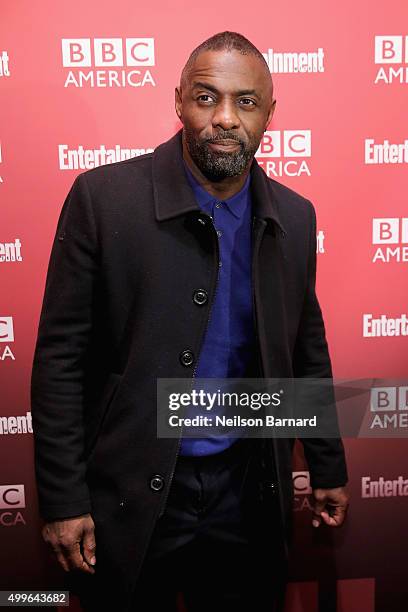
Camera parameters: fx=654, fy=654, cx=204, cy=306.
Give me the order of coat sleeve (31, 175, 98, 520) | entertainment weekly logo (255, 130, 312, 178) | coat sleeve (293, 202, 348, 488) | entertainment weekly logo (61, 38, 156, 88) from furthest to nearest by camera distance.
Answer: entertainment weekly logo (255, 130, 312, 178)
entertainment weekly logo (61, 38, 156, 88)
coat sleeve (293, 202, 348, 488)
coat sleeve (31, 175, 98, 520)

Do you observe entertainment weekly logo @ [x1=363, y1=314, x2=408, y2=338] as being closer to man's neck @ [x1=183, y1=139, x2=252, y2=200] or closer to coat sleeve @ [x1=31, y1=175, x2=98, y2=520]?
man's neck @ [x1=183, y1=139, x2=252, y2=200]

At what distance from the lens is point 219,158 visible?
4.42ft

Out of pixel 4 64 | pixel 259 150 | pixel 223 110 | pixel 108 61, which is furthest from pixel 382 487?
pixel 4 64

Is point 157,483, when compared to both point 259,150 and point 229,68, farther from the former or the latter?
point 259,150

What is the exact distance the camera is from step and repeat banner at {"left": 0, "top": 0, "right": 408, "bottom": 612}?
1.71m

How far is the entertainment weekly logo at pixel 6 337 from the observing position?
1853 millimetres

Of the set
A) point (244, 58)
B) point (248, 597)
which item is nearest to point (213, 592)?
point (248, 597)

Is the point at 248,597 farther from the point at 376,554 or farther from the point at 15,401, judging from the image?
the point at 15,401

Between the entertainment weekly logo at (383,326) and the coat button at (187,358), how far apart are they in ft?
2.61

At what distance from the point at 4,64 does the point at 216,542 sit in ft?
4.27

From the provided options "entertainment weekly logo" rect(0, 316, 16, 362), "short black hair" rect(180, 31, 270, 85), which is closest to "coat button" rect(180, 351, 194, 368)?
"short black hair" rect(180, 31, 270, 85)

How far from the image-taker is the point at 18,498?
6.48 ft

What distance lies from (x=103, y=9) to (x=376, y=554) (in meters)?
1.82

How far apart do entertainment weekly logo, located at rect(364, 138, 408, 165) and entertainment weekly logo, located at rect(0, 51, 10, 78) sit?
0.99 metres
